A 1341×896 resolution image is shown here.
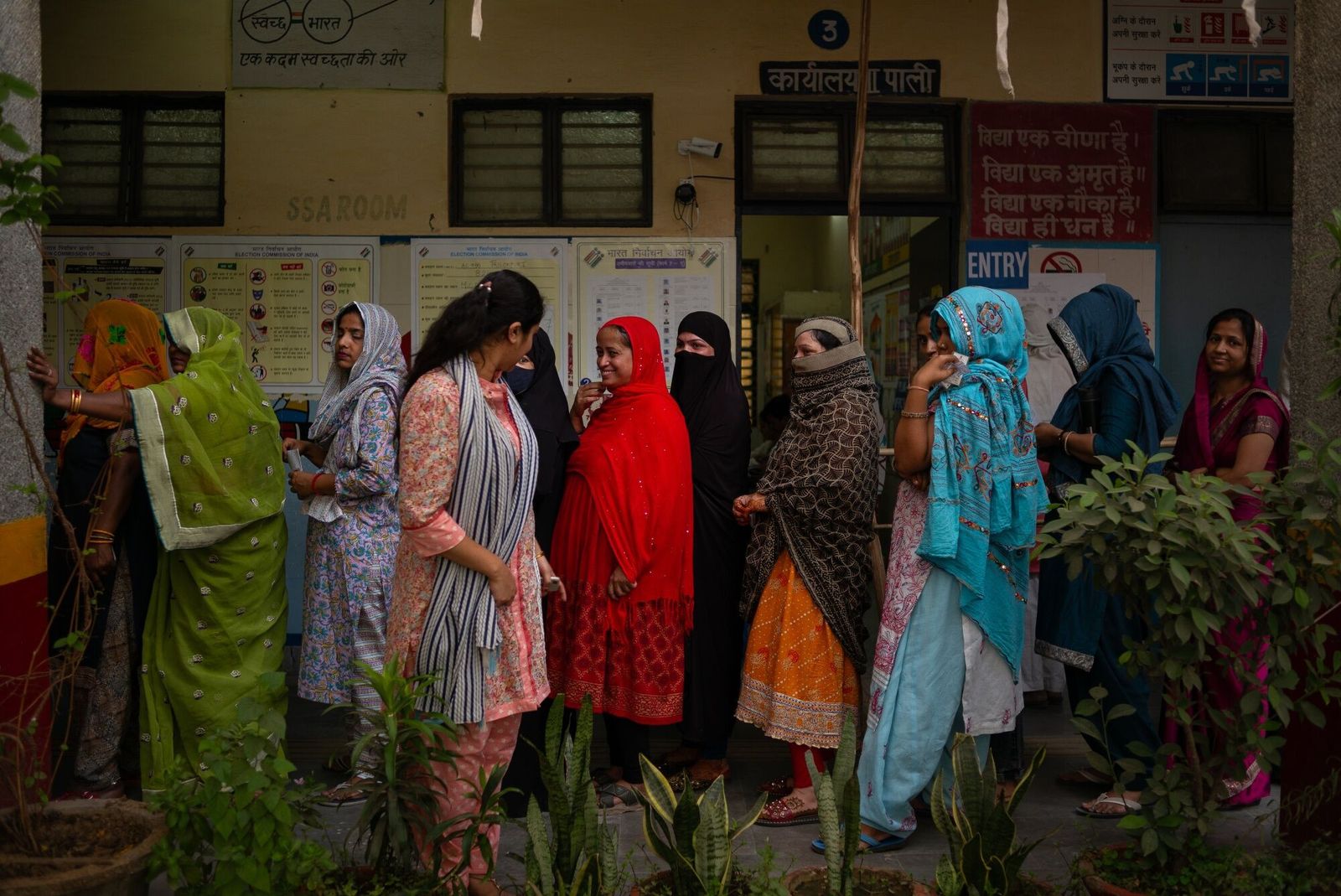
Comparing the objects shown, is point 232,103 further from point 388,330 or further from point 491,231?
point 388,330

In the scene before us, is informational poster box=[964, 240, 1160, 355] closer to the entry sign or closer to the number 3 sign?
the entry sign

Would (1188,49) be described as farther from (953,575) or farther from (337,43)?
(337,43)

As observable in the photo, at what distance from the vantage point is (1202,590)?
9.71 feet

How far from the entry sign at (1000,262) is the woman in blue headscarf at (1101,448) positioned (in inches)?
77.6

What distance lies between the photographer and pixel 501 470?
3172 mm

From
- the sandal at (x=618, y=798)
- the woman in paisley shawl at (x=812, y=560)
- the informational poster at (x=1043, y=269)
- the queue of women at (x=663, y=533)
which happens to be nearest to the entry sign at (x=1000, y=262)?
the informational poster at (x=1043, y=269)

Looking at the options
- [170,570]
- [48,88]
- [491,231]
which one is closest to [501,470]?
[170,570]

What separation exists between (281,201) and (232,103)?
56 centimetres

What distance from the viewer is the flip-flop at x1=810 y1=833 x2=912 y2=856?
153 inches

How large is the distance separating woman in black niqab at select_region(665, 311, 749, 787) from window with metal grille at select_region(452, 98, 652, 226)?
6.43 feet

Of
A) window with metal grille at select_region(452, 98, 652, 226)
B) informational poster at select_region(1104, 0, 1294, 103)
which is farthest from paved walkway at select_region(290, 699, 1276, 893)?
informational poster at select_region(1104, 0, 1294, 103)

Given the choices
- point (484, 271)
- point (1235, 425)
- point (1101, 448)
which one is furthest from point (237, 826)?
point (484, 271)

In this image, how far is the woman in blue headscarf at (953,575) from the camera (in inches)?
150

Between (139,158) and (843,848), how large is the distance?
17.1 ft
